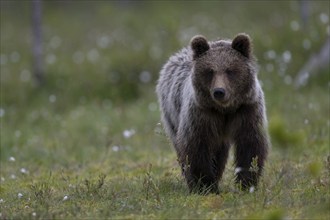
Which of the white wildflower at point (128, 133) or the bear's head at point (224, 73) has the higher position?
the bear's head at point (224, 73)

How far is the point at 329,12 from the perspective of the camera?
19.0 m

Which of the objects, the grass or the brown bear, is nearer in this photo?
the grass

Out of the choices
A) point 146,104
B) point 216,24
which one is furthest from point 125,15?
point 146,104

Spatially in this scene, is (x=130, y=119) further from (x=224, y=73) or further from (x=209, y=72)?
(x=224, y=73)

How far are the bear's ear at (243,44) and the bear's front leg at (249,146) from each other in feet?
1.99

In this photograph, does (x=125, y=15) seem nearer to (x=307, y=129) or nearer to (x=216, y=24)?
(x=216, y=24)

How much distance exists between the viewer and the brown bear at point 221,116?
23.6ft

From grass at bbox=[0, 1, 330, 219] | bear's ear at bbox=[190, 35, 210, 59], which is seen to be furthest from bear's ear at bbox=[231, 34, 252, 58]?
grass at bbox=[0, 1, 330, 219]

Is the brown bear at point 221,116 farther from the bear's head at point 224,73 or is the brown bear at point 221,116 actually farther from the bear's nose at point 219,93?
the bear's nose at point 219,93

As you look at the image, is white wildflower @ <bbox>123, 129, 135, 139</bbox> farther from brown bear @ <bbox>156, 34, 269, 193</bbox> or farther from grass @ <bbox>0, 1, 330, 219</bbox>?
brown bear @ <bbox>156, 34, 269, 193</bbox>

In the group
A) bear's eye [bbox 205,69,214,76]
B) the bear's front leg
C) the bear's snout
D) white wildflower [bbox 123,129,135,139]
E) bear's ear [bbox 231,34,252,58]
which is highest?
bear's ear [bbox 231,34,252,58]

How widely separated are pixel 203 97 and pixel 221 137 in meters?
0.51

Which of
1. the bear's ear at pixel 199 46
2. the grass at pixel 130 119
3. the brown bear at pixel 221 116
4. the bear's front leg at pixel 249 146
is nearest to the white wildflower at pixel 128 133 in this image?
the grass at pixel 130 119

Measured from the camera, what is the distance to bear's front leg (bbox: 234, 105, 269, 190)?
290 inches
